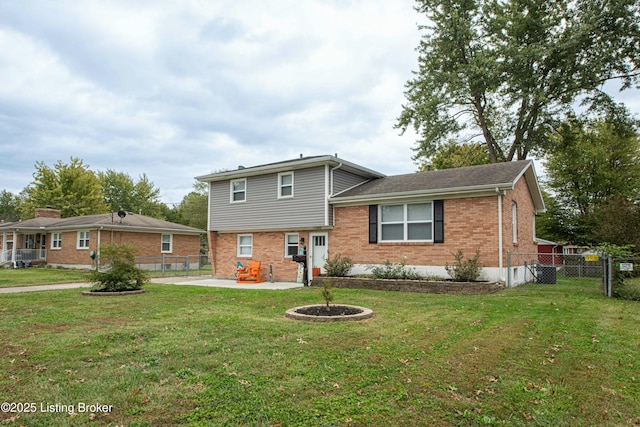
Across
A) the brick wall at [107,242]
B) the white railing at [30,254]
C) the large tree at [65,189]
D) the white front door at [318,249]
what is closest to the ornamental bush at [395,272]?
the white front door at [318,249]

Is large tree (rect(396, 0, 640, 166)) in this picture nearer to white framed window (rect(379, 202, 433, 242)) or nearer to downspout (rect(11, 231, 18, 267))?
white framed window (rect(379, 202, 433, 242))

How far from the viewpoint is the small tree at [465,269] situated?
41.1 feet

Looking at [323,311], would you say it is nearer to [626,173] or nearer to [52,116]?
[52,116]

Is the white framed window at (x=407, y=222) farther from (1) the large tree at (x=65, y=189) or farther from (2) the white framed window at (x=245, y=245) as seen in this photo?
(1) the large tree at (x=65, y=189)

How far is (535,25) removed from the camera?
23125 millimetres

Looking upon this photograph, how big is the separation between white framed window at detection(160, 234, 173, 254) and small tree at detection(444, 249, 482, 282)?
22360mm

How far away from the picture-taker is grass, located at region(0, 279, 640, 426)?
11.5 feet

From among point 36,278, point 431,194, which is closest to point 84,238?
point 36,278

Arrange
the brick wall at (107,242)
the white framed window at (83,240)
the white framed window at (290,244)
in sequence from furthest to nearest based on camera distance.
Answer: the white framed window at (83,240) → the brick wall at (107,242) → the white framed window at (290,244)

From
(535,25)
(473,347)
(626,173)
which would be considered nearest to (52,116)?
(473,347)

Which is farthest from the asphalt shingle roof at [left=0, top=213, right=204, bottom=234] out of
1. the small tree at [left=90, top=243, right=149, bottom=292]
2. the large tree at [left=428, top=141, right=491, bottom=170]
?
the large tree at [left=428, top=141, right=491, bottom=170]

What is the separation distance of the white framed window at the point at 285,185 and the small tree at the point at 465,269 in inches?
291

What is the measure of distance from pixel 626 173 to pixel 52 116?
111 ft

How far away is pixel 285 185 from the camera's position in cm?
1747
